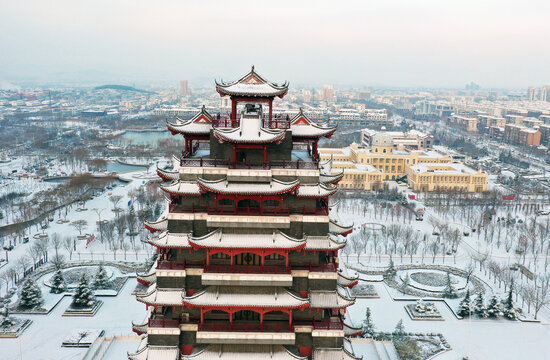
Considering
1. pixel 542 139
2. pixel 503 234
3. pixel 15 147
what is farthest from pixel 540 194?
pixel 15 147

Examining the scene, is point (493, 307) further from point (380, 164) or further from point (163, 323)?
point (380, 164)

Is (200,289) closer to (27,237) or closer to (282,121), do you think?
(282,121)

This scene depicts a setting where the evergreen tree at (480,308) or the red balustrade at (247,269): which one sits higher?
the red balustrade at (247,269)

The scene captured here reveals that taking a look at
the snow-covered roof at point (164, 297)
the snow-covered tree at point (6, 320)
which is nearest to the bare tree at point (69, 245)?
the snow-covered tree at point (6, 320)

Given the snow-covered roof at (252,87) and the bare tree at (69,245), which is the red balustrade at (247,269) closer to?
the snow-covered roof at (252,87)

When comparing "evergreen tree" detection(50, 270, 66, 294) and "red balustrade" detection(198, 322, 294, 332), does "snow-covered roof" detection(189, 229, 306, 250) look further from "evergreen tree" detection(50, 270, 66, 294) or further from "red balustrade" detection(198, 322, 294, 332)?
"evergreen tree" detection(50, 270, 66, 294)

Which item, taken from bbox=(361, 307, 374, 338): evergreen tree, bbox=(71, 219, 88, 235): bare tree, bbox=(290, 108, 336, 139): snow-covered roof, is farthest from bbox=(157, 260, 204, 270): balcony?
bbox=(71, 219, 88, 235): bare tree

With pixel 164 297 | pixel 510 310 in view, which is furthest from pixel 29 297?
pixel 510 310
